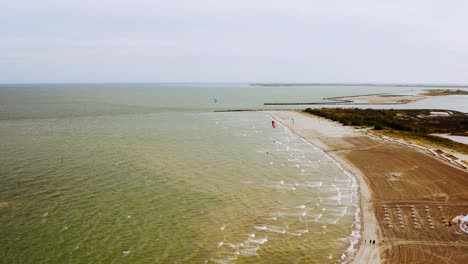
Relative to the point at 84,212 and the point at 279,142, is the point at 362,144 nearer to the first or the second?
the point at 279,142

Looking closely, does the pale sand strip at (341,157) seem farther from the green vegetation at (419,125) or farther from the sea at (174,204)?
the green vegetation at (419,125)

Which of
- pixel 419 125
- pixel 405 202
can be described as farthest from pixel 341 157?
pixel 419 125

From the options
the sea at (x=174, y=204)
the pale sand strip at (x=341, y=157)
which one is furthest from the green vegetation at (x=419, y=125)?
the sea at (x=174, y=204)

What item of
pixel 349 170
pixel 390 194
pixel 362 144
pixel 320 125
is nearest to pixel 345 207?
pixel 390 194

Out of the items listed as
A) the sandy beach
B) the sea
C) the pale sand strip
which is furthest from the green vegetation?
the sea

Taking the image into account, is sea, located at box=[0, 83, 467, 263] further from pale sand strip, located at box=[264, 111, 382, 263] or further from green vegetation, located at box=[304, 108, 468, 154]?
green vegetation, located at box=[304, 108, 468, 154]
